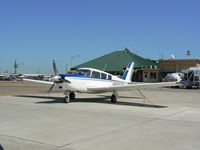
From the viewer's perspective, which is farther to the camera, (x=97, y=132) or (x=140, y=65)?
(x=140, y=65)

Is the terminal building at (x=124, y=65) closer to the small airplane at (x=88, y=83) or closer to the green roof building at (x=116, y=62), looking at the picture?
the green roof building at (x=116, y=62)

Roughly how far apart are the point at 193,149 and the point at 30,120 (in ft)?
19.6

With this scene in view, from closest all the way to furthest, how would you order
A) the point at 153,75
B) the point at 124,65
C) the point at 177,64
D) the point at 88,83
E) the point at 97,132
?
1. the point at 97,132
2. the point at 88,83
3. the point at 177,64
4. the point at 153,75
5. the point at 124,65

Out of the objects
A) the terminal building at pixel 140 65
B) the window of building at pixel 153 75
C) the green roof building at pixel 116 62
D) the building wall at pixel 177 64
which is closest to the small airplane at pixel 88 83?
the terminal building at pixel 140 65

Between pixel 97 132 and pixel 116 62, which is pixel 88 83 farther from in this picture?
pixel 116 62

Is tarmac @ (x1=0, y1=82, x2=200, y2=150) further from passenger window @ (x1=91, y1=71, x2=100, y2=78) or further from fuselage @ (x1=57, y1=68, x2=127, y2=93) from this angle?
passenger window @ (x1=91, y1=71, x2=100, y2=78)

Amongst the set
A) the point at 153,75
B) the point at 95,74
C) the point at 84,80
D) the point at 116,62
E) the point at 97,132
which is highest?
the point at 116,62

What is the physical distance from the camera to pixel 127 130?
858 centimetres

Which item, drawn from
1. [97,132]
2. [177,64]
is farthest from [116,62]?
[97,132]

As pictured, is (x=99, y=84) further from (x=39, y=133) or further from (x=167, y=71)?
(x=167, y=71)

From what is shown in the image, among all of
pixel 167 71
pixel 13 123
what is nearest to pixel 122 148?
pixel 13 123

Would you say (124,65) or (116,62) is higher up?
(116,62)

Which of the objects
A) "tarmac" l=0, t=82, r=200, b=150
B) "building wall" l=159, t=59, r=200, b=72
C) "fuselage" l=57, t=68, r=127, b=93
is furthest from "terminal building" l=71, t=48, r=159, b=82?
"tarmac" l=0, t=82, r=200, b=150

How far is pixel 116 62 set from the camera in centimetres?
8894
